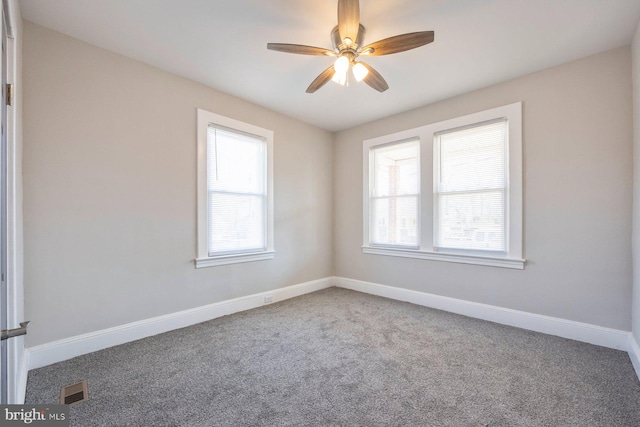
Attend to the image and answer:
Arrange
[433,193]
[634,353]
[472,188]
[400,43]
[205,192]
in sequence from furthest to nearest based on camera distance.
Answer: [433,193], [472,188], [205,192], [634,353], [400,43]

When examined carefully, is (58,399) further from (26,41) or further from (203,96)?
(203,96)

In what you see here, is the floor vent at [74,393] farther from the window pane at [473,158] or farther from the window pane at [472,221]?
the window pane at [473,158]

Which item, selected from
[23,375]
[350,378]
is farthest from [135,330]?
[350,378]

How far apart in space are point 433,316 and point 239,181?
2.94 meters

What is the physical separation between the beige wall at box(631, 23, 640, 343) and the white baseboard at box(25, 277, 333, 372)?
3.63 metres

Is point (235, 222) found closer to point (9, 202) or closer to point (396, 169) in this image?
point (9, 202)

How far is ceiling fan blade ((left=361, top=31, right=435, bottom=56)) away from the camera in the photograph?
6.28 feet

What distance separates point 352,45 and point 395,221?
2667 mm

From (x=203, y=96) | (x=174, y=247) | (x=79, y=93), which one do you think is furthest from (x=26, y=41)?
(x=174, y=247)

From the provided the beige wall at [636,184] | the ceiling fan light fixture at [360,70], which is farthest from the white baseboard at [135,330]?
the beige wall at [636,184]

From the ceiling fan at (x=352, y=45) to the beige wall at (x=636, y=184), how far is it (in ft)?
6.20

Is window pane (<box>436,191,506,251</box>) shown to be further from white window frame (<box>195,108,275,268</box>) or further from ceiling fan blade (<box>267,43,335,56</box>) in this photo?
white window frame (<box>195,108,275,268</box>)

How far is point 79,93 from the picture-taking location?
2447 mm

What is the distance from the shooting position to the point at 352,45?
6.87 ft
